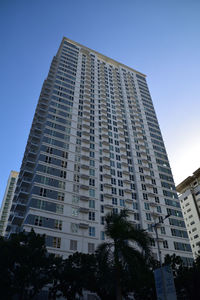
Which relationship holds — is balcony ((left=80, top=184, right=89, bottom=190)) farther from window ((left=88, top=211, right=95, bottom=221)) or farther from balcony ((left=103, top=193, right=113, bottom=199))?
window ((left=88, top=211, right=95, bottom=221))

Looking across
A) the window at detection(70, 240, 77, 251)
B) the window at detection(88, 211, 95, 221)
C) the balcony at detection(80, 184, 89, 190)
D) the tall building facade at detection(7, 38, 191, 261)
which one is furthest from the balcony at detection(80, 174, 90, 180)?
→ the window at detection(70, 240, 77, 251)

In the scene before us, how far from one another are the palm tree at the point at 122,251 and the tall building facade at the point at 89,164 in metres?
27.3

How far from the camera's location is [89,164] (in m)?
65.4

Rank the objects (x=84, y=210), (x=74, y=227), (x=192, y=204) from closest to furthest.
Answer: (x=74, y=227), (x=84, y=210), (x=192, y=204)

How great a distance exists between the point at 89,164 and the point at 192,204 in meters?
76.3

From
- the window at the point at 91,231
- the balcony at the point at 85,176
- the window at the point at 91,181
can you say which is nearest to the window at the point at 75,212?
the window at the point at 91,231

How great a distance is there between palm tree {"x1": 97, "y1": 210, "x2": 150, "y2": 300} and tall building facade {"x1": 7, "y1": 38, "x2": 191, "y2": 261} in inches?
1076

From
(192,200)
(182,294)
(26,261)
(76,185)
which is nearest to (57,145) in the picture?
(76,185)

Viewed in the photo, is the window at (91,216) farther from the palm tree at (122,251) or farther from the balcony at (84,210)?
the palm tree at (122,251)

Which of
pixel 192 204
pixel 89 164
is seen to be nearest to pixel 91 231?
pixel 89 164

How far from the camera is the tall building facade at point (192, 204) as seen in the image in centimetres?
11262

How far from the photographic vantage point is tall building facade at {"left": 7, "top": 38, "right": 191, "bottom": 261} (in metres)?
52.9

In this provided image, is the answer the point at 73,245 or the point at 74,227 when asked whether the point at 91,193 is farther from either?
the point at 73,245

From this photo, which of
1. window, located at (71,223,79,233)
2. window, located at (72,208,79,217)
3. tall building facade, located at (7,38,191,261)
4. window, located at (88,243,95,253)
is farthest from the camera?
window, located at (72,208,79,217)
